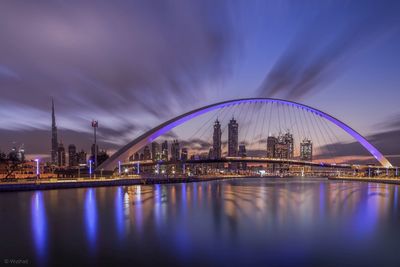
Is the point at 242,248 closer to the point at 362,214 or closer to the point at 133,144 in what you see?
the point at 362,214

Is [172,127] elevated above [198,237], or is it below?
above

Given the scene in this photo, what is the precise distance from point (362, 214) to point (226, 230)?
11845 millimetres

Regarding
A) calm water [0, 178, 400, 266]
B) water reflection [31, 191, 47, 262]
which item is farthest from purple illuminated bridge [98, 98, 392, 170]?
calm water [0, 178, 400, 266]

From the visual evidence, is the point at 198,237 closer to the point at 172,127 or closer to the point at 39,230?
the point at 39,230

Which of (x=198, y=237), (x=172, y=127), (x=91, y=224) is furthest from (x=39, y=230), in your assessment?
(x=172, y=127)

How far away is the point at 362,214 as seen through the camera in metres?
23.0

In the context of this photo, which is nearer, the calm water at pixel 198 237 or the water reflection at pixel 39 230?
the calm water at pixel 198 237

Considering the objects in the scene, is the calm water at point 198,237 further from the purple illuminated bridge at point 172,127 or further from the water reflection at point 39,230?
the purple illuminated bridge at point 172,127

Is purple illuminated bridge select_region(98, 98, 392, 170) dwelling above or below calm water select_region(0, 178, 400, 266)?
above

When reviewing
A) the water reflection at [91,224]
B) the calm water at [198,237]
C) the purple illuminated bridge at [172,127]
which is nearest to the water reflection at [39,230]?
the calm water at [198,237]

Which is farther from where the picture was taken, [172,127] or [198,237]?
[172,127]

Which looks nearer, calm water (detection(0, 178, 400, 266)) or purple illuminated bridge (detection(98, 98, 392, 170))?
calm water (detection(0, 178, 400, 266))

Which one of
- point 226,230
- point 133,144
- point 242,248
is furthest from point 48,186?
point 242,248

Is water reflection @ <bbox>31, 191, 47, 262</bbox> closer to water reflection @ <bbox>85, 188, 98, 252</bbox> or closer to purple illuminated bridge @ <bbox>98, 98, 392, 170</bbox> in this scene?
water reflection @ <bbox>85, 188, 98, 252</bbox>
